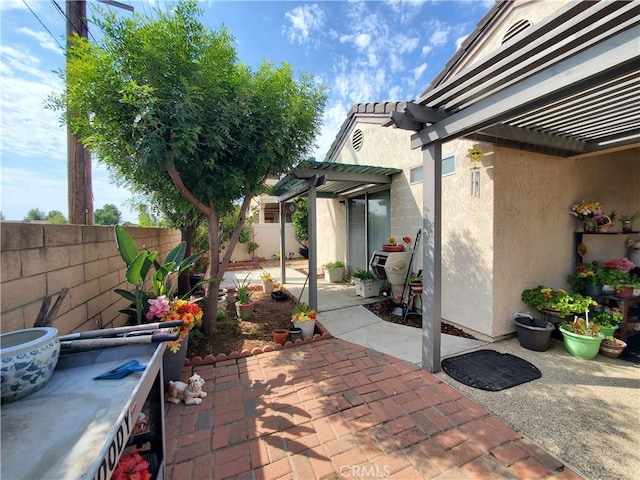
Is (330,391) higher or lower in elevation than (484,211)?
lower

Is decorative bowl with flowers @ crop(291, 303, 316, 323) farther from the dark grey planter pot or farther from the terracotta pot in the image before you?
the dark grey planter pot

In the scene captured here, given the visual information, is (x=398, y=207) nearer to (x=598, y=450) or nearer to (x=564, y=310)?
(x=564, y=310)

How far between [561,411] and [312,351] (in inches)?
111

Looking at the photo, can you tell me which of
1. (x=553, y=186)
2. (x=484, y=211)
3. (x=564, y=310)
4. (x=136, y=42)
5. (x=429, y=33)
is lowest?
(x=564, y=310)

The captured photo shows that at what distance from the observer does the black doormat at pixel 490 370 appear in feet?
9.83

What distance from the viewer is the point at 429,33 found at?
514cm

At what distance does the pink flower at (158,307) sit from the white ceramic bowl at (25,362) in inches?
64.6

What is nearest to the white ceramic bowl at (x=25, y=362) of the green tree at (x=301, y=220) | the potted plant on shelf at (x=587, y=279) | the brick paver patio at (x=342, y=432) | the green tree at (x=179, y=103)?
the brick paver patio at (x=342, y=432)

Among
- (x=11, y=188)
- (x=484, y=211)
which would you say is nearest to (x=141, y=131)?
(x=11, y=188)

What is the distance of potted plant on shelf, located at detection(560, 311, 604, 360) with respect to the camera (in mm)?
3441

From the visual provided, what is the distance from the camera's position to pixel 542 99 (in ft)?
7.11

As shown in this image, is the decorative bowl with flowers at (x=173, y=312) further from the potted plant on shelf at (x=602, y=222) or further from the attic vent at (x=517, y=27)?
the potted plant on shelf at (x=602, y=222)

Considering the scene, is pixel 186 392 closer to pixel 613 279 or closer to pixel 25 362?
pixel 25 362

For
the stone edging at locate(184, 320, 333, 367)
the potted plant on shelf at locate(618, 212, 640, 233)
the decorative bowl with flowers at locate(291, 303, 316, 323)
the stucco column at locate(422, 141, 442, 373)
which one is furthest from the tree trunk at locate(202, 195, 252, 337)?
the potted plant on shelf at locate(618, 212, 640, 233)
